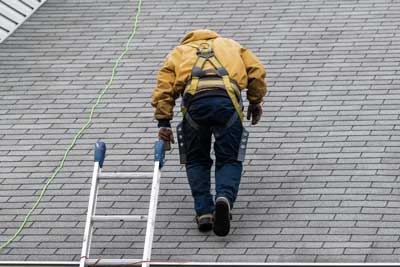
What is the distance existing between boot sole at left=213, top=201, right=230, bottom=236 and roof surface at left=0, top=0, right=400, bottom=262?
0.26ft

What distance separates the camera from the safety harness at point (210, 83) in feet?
→ 31.3

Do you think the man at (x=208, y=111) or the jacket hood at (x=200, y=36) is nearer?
the man at (x=208, y=111)

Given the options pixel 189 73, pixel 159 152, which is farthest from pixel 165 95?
pixel 159 152

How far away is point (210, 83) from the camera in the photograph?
9531 mm

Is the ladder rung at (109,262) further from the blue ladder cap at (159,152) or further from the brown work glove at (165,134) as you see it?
the brown work glove at (165,134)

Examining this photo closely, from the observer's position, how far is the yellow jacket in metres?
9.62

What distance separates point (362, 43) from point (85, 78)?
2.61 meters

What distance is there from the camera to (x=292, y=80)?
38.7ft

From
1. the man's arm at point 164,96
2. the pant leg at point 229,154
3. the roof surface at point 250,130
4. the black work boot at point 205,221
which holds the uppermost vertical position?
the man's arm at point 164,96

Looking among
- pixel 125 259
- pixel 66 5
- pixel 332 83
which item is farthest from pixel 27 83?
pixel 125 259

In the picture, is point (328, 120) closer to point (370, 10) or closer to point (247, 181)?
point (247, 181)

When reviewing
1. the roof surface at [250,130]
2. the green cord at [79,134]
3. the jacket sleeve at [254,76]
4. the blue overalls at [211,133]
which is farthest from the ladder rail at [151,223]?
the green cord at [79,134]

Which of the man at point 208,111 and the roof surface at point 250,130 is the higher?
the man at point 208,111

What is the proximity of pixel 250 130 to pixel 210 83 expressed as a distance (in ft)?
5.34
